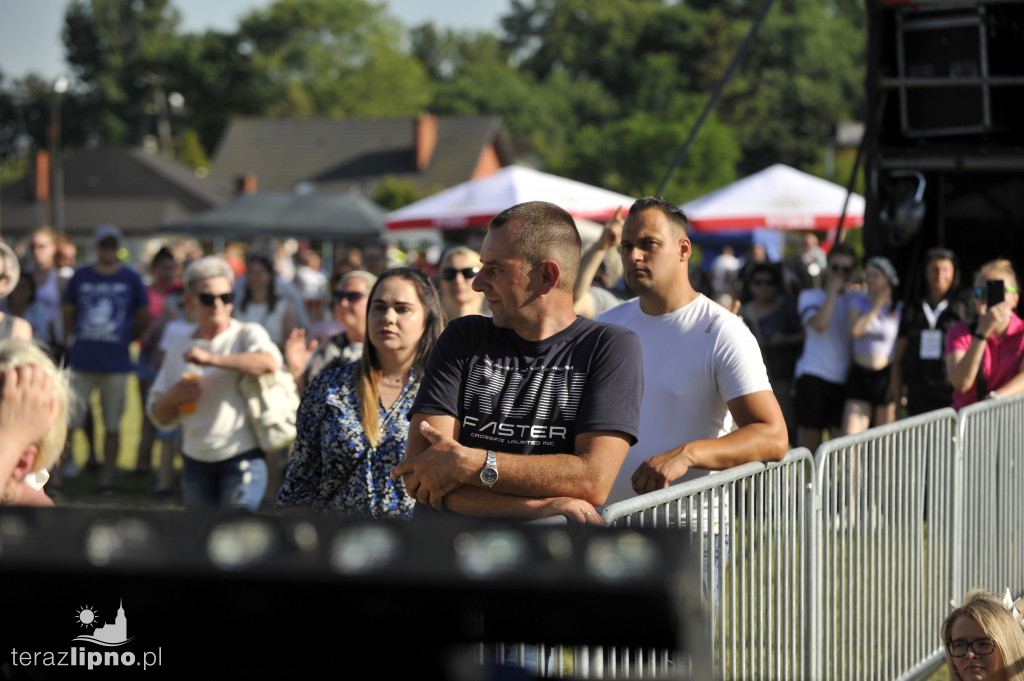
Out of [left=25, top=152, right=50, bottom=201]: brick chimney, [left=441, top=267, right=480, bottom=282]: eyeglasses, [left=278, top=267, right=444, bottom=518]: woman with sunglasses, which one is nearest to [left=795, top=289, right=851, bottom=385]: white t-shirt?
[left=441, top=267, right=480, bottom=282]: eyeglasses

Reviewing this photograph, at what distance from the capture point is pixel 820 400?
902cm

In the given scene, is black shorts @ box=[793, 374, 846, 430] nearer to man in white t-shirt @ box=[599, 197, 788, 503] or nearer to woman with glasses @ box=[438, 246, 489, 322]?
woman with glasses @ box=[438, 246, 489, 322]

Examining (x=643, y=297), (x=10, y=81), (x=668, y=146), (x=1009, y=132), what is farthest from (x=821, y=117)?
Answer: (x=643, y=297)

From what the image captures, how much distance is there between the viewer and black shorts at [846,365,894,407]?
880 centimetres

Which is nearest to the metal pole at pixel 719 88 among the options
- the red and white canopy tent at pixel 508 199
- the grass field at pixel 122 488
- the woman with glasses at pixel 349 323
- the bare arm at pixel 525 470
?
the woman with glasses at pixel 349 323

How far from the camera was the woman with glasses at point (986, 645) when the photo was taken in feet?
12.8

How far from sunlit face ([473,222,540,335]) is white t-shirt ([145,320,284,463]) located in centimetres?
348

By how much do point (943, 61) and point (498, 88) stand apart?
321ft

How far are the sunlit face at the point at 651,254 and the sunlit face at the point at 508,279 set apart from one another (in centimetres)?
106

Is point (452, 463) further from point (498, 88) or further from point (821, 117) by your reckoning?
point (498, 88)

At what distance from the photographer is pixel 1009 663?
153 inches

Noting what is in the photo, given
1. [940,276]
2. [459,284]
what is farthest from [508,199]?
[459,284]

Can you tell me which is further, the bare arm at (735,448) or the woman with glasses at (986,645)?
the woman with glasses at (986,645)

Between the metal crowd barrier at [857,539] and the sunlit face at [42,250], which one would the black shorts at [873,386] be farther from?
the sunlit face at [42,250]
